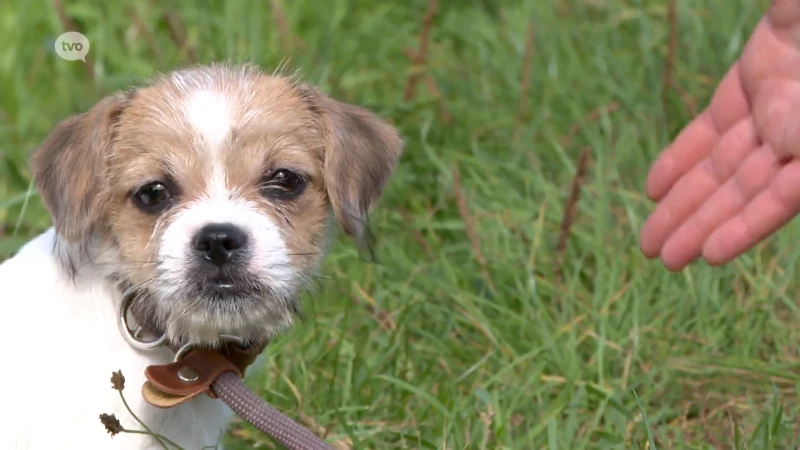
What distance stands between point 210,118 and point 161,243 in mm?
415

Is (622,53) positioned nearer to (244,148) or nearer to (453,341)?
(453,341)

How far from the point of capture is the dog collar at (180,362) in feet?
10.5

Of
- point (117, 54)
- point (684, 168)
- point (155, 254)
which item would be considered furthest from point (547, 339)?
point (117, 54)

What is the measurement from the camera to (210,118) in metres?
3.45

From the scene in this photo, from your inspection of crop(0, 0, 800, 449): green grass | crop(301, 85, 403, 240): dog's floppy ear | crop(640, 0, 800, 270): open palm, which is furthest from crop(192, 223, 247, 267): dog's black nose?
crop(640, 0, 800, 270): open palm

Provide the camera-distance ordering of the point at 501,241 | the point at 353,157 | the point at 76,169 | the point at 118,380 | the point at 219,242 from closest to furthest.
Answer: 1. the point at 118,380
2. the point at 219,242
3. the point at 76,169
4. the point at 353,157
5. the point at 501,241

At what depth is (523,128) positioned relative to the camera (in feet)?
19.6

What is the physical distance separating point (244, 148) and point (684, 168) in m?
1.58

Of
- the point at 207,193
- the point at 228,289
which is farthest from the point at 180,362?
the point at 207,193

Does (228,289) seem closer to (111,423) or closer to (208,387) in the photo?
(208,387)

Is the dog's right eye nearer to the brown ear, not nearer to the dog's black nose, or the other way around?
the brown ear

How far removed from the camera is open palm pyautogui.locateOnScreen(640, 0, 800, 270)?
3.57 metres

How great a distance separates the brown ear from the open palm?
1893 millimetres

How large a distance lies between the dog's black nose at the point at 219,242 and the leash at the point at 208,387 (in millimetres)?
293
